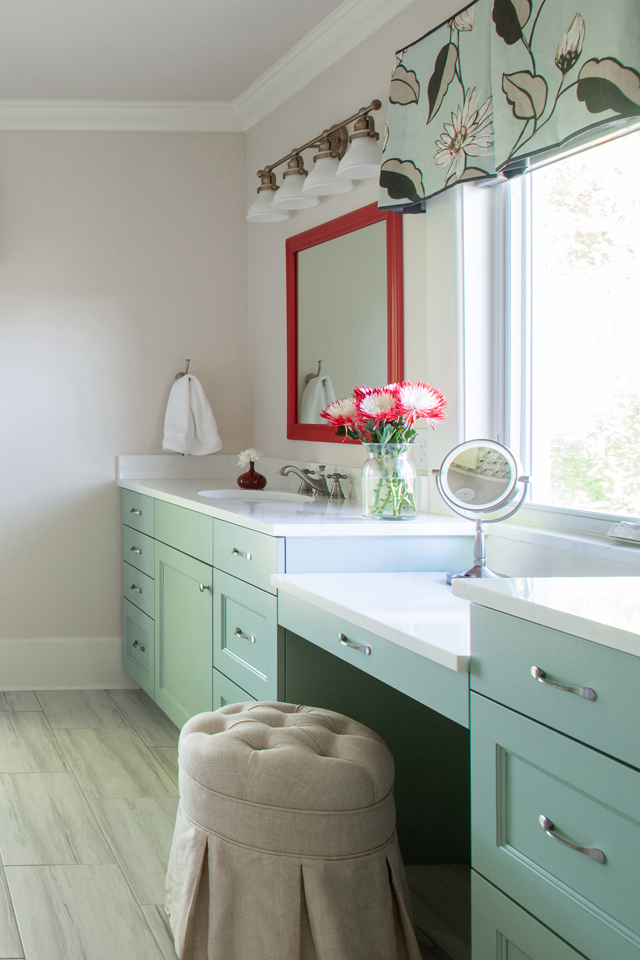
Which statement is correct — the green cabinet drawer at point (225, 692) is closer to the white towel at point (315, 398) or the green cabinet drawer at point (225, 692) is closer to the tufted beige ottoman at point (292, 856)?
the tufted beige ottoman at point (292, 856)

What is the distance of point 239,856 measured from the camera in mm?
1633

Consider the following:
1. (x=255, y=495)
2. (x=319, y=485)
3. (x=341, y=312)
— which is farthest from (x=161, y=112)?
(x=319, y=485)

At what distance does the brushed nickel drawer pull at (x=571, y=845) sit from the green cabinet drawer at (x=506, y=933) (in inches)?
5.4

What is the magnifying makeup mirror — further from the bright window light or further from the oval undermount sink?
the oval undermount sink

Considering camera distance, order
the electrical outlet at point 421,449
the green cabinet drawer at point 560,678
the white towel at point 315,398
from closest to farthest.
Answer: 1. the green cabinet drawer at point 560,678
2. the electrical outlet at point 421,449
3. the white towel at point 315,398

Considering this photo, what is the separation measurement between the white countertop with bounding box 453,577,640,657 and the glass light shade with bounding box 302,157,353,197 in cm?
187

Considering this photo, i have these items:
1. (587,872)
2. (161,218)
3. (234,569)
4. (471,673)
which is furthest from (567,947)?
(161,218)

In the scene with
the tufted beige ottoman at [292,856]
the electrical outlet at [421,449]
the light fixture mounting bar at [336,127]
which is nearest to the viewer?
the tufted beige ottoman at [292,856]

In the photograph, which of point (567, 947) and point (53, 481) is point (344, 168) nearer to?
point (53, 481)

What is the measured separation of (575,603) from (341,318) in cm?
203

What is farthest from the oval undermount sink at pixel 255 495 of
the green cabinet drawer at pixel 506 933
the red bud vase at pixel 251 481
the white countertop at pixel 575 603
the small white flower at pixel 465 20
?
the green cabinet drawer at pixel 506 933

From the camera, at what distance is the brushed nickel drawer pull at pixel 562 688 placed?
42.6 inches

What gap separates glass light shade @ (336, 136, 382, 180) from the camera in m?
2.61

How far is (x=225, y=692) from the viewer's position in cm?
258
